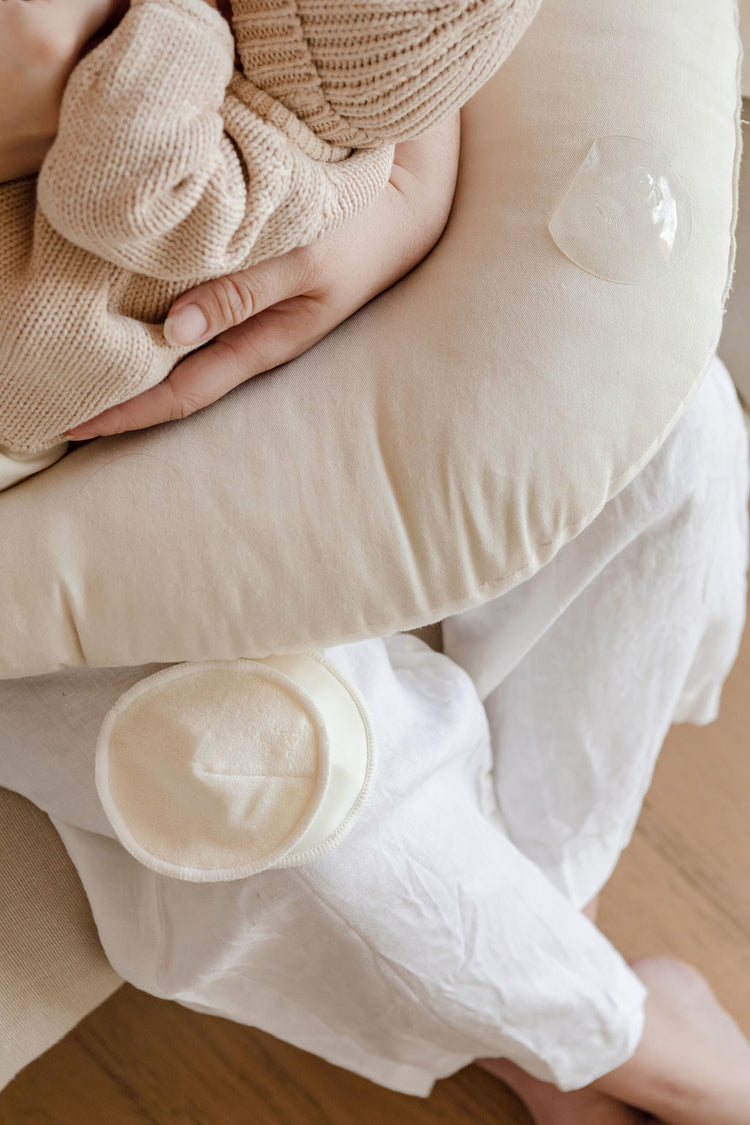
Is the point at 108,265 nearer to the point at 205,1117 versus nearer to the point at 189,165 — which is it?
the point at 189,165

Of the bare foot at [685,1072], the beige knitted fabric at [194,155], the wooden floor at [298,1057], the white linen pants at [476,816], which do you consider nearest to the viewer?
the beige knitted fabric at [194,155]

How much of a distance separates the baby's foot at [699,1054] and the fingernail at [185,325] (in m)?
0.73

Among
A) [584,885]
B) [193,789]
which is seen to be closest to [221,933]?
A: [193,789]

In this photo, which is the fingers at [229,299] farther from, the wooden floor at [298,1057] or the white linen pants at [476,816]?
the wooden floor at [298,1057]

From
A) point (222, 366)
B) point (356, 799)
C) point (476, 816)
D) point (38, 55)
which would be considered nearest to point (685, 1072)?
point (476, 816)

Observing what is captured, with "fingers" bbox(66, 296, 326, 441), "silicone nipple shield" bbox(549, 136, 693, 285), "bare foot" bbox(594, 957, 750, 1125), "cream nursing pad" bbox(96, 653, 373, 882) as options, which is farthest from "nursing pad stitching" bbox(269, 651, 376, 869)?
"bare foot" bbox(594, 957, 750, 1125)

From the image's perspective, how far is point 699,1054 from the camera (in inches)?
32.7

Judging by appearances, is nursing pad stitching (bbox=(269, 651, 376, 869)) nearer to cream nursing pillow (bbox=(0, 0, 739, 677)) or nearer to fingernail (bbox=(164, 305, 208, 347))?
→ cream nursing pillow (bbox=(0, 0, 739, 677))

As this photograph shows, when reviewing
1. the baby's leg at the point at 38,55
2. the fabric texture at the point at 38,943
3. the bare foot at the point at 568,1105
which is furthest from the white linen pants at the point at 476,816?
the baby's leg at the point at 38,55

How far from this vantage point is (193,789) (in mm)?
486

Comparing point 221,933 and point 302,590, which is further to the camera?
point 221,933

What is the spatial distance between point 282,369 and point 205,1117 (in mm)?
780

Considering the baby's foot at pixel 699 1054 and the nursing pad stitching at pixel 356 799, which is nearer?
the nursing pad stitching at pixel 356 799

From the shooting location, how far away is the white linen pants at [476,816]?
1.85 ft
